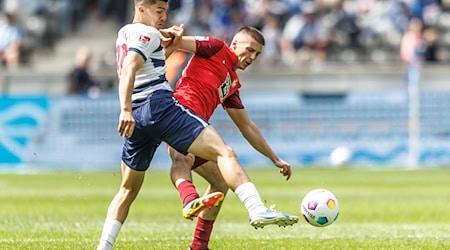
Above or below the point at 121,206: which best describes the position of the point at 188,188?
above

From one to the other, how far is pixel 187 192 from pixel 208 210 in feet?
2.97

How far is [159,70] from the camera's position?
8602mm

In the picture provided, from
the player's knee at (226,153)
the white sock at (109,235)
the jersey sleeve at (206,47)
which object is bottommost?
the white sock at (109,235)

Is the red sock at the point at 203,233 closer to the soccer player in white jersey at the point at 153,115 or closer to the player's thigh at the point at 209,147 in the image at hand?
the soccer player in white jersey at the point at 153,115

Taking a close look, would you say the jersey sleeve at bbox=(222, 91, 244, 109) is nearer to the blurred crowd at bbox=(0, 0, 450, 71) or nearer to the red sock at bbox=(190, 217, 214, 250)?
the red sock at bbox=(190, 217, 214, 250)

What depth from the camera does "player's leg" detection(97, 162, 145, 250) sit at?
8820mm

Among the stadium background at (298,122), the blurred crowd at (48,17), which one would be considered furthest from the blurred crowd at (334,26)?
the blurred crowd at (48,17)

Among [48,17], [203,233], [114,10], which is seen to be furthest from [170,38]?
[114,10]

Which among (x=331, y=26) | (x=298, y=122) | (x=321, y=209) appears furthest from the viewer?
(x=331, y=26)

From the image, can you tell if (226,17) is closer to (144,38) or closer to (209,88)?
(209,88)

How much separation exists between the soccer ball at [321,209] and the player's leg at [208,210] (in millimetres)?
731

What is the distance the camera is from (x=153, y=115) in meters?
8.45

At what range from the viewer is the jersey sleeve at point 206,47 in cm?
923

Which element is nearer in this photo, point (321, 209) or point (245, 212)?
point (321, 209)
